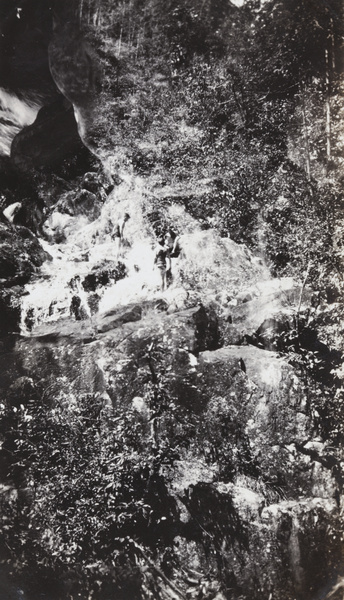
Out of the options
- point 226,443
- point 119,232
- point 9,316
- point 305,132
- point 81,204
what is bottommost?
point 226,443

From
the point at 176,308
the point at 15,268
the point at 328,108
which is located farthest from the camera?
the point at 15,268

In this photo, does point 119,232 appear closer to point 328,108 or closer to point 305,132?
point 305,132

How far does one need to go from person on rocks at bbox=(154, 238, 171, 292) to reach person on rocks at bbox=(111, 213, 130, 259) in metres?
0.24

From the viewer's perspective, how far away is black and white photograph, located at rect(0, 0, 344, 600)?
7.06ft

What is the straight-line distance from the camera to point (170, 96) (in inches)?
92.3

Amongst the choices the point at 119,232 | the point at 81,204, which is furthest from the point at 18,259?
the point at 119,232

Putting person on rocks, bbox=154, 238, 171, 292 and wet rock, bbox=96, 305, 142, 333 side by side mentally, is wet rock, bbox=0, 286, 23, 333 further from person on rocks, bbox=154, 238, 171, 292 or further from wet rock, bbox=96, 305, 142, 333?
person on rocks, bbox=154, 238, 171, 292

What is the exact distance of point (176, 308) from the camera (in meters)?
→ 2.35

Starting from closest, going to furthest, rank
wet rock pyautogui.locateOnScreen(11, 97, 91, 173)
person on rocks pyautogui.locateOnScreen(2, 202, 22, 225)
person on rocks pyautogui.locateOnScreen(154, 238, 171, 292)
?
person on rocks pyautogui.locateOnScreen(154, 238, 171, 292)
wet rock pyautogui.locateOnScreen(11, 97, 91, 173)
person on rocks pyautogui.locateOnScreen(2, 202, 22, 225)

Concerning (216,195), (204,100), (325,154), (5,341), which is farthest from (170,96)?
(5,341)

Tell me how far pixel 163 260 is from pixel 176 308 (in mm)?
295

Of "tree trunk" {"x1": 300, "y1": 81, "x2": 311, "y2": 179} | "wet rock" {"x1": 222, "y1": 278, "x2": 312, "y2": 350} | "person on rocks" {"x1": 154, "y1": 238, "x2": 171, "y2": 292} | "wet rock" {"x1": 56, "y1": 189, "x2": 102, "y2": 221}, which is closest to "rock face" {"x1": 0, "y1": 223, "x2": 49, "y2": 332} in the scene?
"wet rock" {"x1": 56, "y1": 189, "x2": 102, "y2": 221}

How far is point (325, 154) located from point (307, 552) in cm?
207

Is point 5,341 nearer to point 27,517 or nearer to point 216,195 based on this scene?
point 27,517
